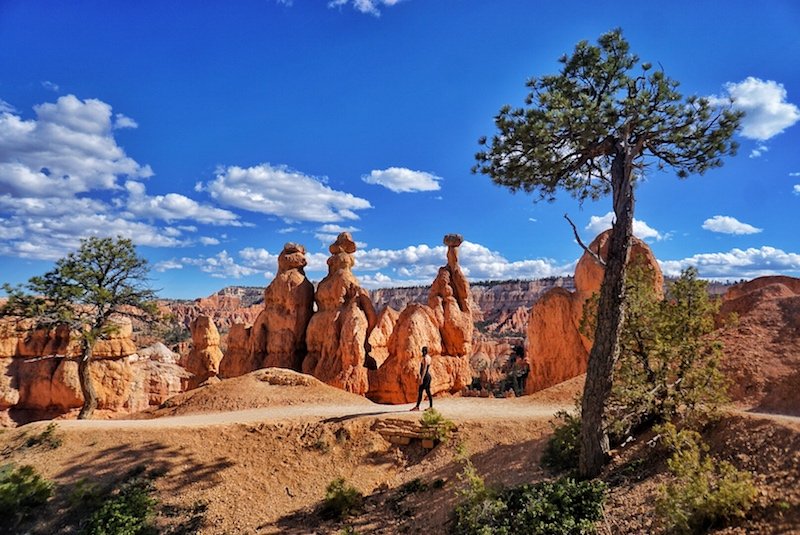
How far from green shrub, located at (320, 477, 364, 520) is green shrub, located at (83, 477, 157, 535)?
4.22 meters

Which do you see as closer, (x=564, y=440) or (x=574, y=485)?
(x=574, y=485)

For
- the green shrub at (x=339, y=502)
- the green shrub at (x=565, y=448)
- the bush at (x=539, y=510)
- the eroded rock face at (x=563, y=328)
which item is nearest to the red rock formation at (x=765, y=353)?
the green shrub at (x=565, y=448)

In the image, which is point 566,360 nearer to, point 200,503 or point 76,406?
point 200,503

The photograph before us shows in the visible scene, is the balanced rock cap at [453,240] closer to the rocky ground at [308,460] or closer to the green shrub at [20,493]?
the rocky ground at [308,460]

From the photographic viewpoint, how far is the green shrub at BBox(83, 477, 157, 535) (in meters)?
11.1

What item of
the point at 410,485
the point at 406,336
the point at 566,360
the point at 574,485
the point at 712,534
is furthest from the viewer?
the point at 406,336

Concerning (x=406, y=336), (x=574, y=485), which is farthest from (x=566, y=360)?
(x=574, y=485)

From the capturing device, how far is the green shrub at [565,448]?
9.74m

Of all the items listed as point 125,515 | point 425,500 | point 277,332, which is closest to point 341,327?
point 277,332

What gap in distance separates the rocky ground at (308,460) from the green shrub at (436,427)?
276 mm

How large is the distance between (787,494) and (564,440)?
443 centimetres

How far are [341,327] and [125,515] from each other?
647 inches

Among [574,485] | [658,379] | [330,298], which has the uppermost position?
[330,298]

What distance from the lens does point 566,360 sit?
2173cm
